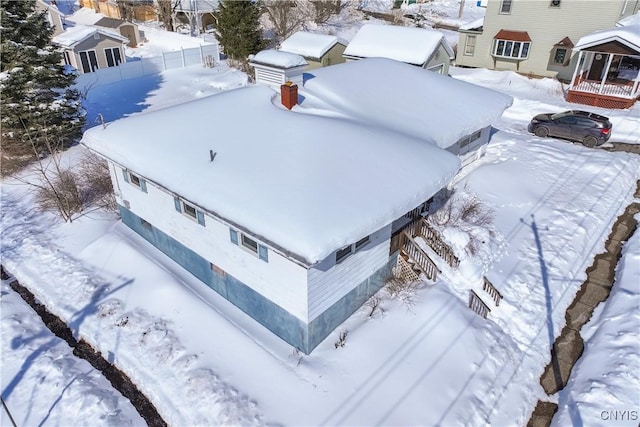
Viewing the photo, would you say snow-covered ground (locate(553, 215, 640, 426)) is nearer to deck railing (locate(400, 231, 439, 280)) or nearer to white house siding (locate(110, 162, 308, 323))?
deck railing (locate(400, 231, 439, 280))

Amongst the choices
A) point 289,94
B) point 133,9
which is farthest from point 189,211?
point 133,9

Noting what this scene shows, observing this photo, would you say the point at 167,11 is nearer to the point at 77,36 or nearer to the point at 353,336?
the point at 77,36

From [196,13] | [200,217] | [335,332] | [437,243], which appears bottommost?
[335,332]

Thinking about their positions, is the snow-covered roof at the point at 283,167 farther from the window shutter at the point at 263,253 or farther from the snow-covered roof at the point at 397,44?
the snow-covered roof at the point at 397,44

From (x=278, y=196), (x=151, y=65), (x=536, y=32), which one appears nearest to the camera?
(x=278, y=196)

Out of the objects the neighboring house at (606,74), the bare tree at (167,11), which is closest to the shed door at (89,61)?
the bare tree at (167,11)
